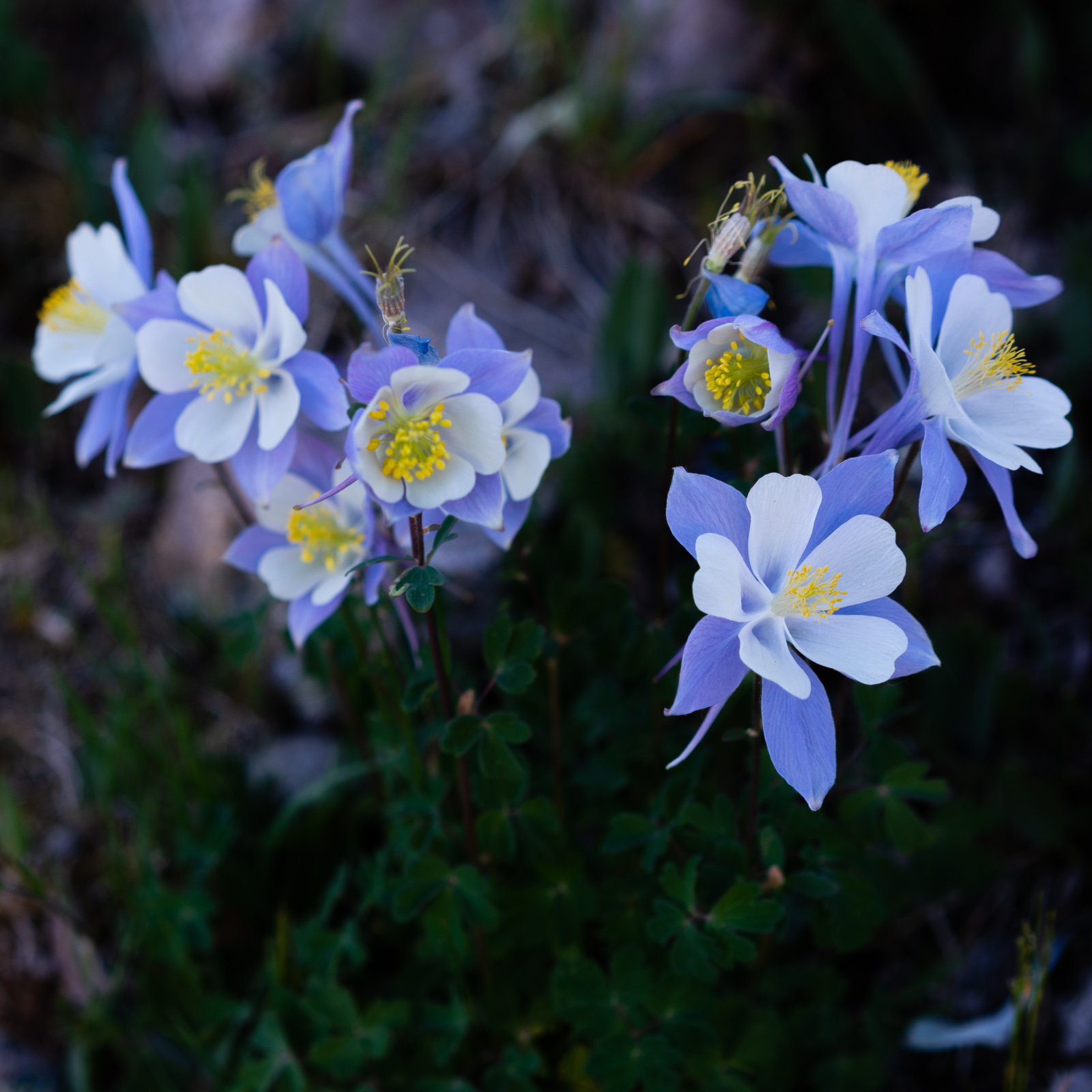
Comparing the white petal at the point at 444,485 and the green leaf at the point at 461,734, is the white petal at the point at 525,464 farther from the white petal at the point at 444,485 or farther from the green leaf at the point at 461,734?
the green leaf at the point at 461,734

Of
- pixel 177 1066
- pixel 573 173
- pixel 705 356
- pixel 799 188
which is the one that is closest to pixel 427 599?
pixel 705 356

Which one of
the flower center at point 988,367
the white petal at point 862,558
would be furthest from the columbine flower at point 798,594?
the flower center at point 988,367

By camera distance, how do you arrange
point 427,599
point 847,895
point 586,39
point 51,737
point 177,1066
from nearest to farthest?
point 427,599 → point 847,895 → point 177,1066 → point 51,737 → point 586,39

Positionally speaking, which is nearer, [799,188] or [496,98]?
[799,188]

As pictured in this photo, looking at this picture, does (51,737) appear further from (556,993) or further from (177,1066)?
(556,993)

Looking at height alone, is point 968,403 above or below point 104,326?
below

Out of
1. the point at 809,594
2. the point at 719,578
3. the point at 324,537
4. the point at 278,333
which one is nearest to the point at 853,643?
the point at 809,594

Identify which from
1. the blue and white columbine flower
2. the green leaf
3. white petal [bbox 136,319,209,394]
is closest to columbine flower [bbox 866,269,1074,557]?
the blue and white columbine flower

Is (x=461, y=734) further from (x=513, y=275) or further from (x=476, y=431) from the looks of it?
(x=513, y=275)
